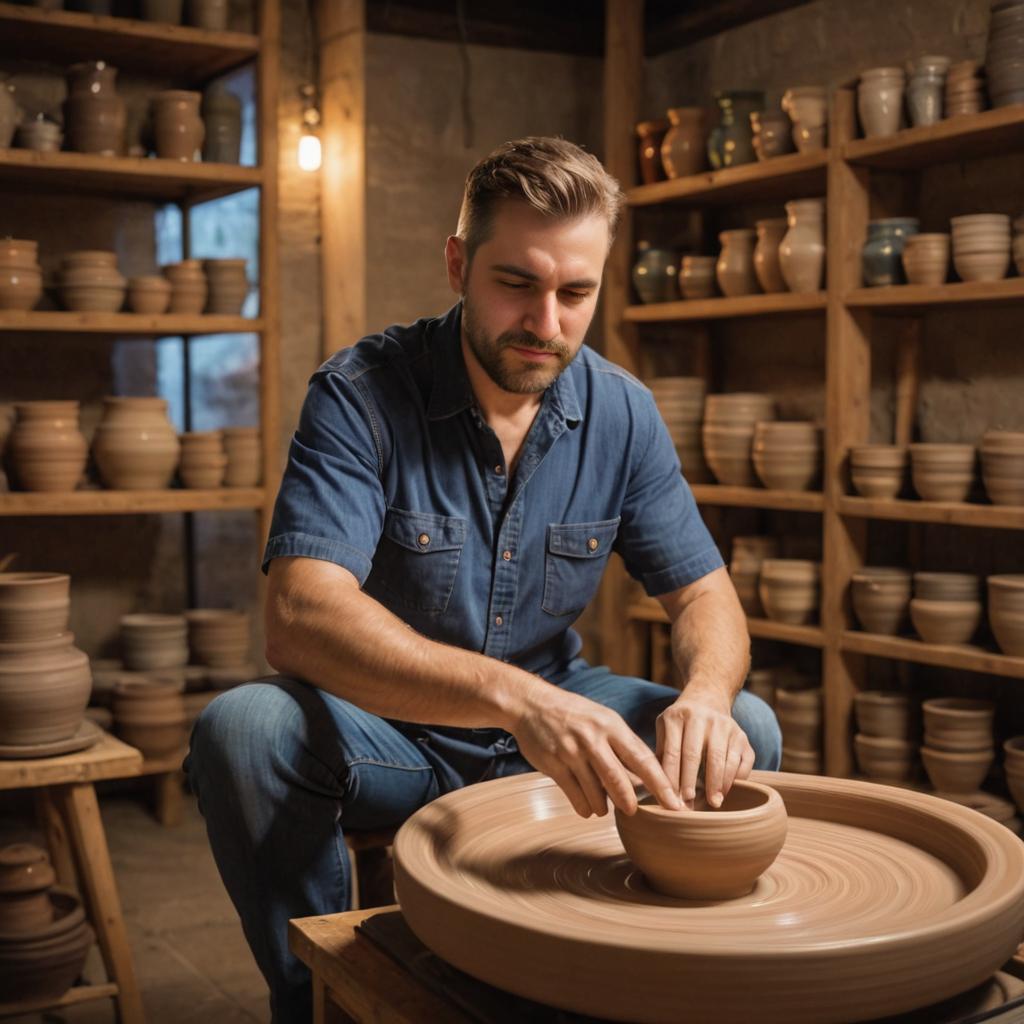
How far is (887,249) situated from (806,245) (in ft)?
0.94

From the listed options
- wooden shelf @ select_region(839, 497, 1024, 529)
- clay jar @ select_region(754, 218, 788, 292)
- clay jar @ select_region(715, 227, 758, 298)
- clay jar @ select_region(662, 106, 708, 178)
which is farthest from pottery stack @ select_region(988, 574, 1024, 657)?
clay jar @ select_region(662, 106, 708, 178)

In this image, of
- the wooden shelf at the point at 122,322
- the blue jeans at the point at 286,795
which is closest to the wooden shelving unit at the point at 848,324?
the wooden shelf at the point at 122,322

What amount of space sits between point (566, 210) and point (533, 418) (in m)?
0.39

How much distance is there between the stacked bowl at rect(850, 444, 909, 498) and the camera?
373cm

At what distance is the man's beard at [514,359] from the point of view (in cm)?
208

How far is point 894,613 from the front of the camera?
3.76 meters

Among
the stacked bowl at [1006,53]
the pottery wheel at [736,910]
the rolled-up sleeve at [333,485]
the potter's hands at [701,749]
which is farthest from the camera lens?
the stacked bowl at [1006,53]

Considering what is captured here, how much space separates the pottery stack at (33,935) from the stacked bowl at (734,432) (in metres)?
2.36

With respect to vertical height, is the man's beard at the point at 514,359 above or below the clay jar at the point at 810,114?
below

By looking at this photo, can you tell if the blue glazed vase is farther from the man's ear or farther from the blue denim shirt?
the man's ear

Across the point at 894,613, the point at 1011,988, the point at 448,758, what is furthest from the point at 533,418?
the point at 894,613

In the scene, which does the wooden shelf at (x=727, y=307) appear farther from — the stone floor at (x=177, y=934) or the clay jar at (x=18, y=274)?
the stone floor at (x=177, y=934)

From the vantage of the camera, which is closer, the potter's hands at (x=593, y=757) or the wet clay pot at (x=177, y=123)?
the potter's hands at (x=593, y=757)

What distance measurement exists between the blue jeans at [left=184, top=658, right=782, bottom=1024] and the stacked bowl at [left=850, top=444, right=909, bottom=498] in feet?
6.87
